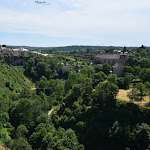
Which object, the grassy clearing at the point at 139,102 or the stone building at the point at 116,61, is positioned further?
the stone building at the point at 116,61

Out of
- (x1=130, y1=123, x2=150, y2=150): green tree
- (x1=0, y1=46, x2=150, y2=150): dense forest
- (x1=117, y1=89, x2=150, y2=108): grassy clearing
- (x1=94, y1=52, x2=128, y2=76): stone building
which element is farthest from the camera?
(x1=94, y1=52, x2=128, y2=76): stone building

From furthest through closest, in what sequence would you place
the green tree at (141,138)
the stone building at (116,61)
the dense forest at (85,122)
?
the stone building at (116,61) → the green tree at (141,138) → the dense forest at (85,122)

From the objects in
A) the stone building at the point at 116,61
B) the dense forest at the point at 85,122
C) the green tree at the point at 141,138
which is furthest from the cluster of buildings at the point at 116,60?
the green tree at the point at 141,138

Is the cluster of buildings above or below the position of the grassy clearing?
above

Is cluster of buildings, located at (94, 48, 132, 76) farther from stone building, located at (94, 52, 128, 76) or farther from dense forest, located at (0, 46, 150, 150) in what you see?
dense forest, located at (0, 46, 150, 150)

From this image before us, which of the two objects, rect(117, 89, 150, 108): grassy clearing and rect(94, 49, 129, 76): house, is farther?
rect(94, 49, 129, 76): house

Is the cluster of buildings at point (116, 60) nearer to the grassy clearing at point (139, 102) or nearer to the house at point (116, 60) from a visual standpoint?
the house at point (116, 60)

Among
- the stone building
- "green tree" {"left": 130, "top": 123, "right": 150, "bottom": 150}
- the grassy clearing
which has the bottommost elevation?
"green tree" {"left": 130, "top": 123, "right": 150, "bottom": 150}

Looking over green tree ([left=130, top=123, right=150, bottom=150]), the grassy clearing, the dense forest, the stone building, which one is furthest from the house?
green tree ([left=130, top=123, right=150, bottom=150])

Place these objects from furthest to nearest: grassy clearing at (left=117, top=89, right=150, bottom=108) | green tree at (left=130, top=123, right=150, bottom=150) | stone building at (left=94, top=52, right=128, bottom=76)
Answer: stone building at (left=94, top=52, right=128, bottom=76), grassy clearing at (left=117, top=89, right=150, bottom=108), green tree at (left=130, top=123, right=150, bottom=150)

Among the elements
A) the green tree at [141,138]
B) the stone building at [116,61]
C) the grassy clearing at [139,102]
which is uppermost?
the stone building at [116,61]
